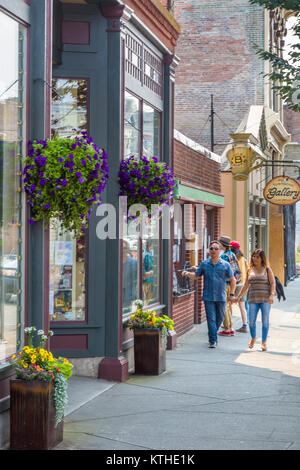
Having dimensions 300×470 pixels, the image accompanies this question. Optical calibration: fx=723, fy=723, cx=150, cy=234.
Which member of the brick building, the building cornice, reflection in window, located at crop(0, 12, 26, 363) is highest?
the brick building

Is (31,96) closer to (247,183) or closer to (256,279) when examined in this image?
(256,279)

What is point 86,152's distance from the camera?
21.2ft

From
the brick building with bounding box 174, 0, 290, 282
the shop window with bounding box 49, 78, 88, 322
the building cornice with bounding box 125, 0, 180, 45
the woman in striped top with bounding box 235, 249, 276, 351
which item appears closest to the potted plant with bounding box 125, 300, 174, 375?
the shop window with bounding box 49, 78, 88, 322

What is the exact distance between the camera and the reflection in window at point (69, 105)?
9.35 metres

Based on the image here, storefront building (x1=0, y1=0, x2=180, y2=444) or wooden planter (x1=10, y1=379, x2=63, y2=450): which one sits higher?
storefront building (x1=0, y1=0, x2=180, y2=444)

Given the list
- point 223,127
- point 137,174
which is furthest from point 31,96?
point 223,127

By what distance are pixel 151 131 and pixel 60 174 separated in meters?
5.12

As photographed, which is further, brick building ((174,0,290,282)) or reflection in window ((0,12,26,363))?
brick building ((174,0,290,282))

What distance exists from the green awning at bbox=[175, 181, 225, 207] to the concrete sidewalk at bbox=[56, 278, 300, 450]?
10.2 ft

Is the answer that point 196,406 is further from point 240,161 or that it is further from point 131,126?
point 240,161

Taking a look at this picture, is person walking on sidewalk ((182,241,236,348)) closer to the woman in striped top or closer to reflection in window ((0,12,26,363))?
the woman in striped top

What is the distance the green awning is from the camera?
13.5 meters

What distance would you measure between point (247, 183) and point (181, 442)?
52.2 ft
